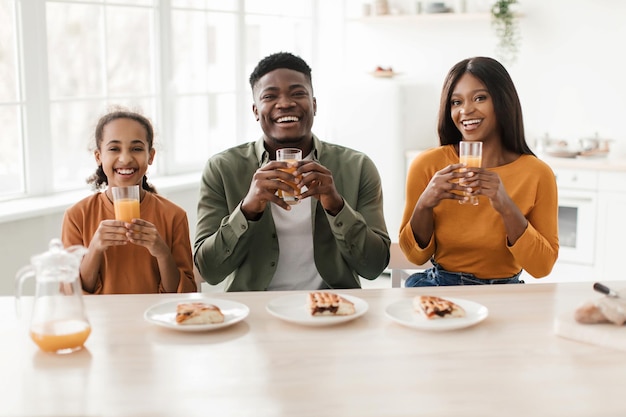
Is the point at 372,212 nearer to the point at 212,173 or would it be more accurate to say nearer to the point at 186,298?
the point at 212,173

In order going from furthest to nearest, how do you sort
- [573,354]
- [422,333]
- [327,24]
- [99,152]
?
[327,24] → [99,152] → [422,333] → [573,354]

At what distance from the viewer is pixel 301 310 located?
1.78m

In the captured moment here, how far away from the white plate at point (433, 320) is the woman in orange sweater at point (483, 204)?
0.54 metres

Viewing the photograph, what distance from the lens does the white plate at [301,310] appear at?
65.8 inches

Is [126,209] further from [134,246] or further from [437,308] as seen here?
[437,308]

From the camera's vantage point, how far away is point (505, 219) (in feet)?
7.25

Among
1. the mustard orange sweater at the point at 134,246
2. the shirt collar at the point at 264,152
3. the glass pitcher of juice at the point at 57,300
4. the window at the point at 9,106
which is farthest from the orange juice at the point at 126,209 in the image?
the window at the point at 9,106

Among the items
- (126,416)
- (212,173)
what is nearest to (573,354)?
(126,416)

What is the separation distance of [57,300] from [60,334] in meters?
0.07

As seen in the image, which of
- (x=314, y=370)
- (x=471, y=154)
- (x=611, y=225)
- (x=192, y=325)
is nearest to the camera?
(x=314, y=370)

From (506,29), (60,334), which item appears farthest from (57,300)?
(506,29)

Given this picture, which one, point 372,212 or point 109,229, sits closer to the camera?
point 109,229

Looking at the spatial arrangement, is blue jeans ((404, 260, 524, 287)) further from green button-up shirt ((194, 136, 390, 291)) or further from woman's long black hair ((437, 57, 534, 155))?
woman's long black hair ((437, 57, 534, 155))

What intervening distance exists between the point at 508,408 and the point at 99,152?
167 cm
